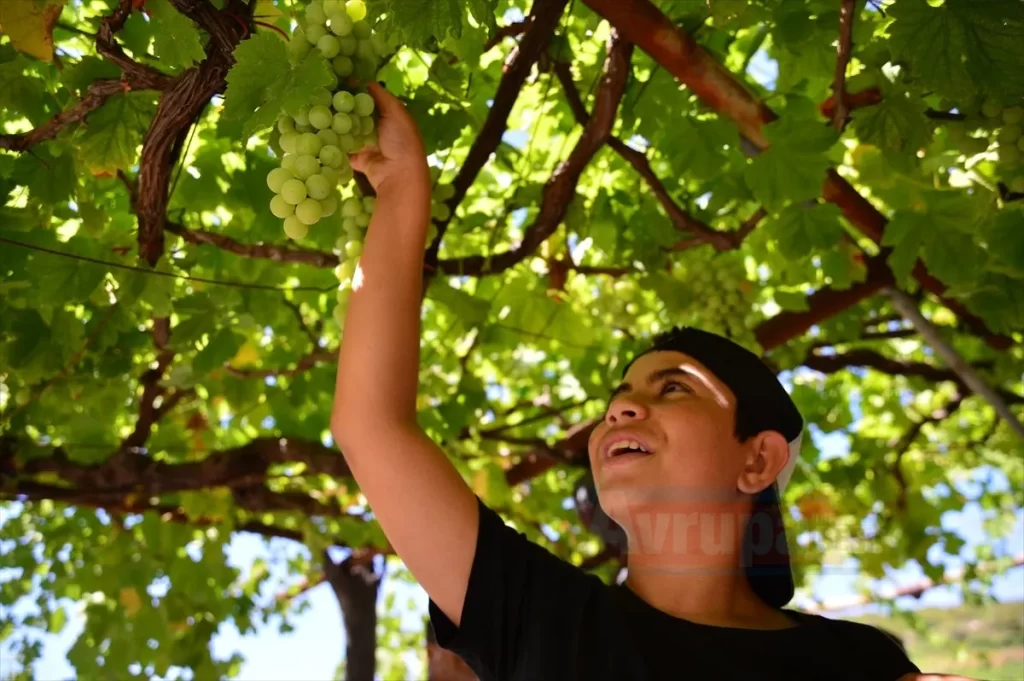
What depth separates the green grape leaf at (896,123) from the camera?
180 cm

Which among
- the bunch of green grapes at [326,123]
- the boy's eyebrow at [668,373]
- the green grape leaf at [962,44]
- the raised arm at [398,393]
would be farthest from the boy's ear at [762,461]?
the bunch of green grapes at [326,123]

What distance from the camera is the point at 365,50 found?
1449 millimetres

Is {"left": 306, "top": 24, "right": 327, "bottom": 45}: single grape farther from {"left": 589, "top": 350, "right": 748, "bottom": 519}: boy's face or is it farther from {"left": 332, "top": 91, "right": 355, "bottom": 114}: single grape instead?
{"left": 589, "top": 350, "right": 748, "bottom": 519}: boy's face

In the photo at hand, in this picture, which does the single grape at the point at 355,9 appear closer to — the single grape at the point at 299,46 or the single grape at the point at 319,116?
the single grape at the point at 299,46

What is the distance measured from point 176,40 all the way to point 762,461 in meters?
1.22

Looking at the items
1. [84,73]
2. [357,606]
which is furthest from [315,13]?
[357,606]

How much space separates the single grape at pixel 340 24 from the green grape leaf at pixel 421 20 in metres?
0.06

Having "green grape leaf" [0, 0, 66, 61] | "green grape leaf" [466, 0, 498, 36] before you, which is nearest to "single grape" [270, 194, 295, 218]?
"green grape leaf" [466, 0, 498, 36]

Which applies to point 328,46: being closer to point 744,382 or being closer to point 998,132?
point 744,382

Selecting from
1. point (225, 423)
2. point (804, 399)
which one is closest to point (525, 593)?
point (804, 399)

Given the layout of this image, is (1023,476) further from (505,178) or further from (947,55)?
(947,55)

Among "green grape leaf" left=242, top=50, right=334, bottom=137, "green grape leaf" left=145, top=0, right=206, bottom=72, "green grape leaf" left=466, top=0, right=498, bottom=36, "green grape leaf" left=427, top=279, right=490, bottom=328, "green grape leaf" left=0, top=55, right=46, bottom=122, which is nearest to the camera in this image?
"green grape leaf" left=242, top=50, right=334, bottom=137

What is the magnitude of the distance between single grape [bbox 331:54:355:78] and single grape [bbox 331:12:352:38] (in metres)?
0.03

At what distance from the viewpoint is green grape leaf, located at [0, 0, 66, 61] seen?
165 cm
